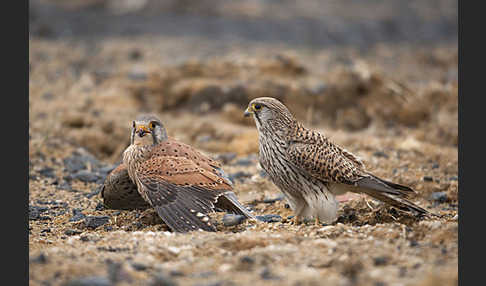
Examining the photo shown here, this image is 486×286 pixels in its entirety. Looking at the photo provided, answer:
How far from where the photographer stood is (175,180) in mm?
5363

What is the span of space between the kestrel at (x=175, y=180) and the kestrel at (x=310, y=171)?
0.51 meters

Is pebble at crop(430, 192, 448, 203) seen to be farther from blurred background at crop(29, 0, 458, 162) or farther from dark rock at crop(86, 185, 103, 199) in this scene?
dark rock at crop(86, 185, 103, 199)

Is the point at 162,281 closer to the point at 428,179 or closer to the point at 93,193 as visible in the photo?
the point at 93,193

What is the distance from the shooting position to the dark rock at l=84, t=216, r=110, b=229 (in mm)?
5434

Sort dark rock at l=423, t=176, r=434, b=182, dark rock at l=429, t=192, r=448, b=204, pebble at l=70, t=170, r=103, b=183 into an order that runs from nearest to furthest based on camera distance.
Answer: dark rock at l=429, t=192, r=448, b=204 < dark rock at l=423, t=176, r=434, b=182 < pebble at l=70, t=170, r=103, b=183

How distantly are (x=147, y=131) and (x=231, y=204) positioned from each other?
1150mm

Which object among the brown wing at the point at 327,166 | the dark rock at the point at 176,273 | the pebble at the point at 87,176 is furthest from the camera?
the pebble at the point at 87,176

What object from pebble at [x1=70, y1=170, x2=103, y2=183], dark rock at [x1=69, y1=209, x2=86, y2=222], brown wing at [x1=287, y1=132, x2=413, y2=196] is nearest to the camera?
brown wing at [x1=287, y1=132, x2=413, y2=196]

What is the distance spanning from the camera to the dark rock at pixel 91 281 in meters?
3.28

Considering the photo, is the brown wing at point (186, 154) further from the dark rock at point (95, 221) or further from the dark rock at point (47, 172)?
the dark rock at point (47, 172)

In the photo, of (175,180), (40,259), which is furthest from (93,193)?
(40,259)

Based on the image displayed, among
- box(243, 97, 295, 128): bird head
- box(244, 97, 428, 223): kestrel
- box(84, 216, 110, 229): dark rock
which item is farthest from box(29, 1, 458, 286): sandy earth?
box(243, 97, 295, 128): bird head

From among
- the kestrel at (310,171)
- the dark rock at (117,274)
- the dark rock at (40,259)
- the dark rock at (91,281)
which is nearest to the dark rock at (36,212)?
the dark rock at (40,259)

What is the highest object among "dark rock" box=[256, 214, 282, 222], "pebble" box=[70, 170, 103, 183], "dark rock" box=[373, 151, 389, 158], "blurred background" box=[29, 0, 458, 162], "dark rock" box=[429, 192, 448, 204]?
"blurred background" box=[29, 0, 458, 162]
